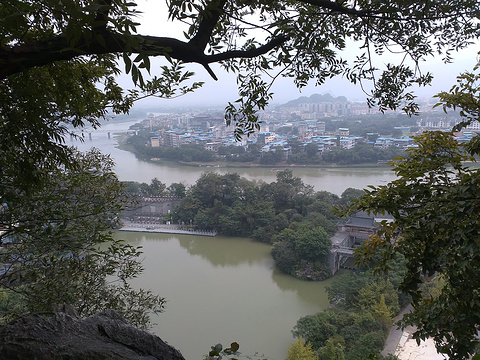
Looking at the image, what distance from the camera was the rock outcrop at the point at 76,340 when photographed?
33.0 inches

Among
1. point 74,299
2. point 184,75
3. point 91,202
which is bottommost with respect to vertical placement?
point 74,299

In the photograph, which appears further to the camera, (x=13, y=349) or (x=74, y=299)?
(x=74, y=299)

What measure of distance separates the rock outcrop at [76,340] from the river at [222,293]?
10.1ft

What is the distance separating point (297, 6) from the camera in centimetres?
127

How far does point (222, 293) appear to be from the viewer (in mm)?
6441

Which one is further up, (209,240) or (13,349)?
(13,349)

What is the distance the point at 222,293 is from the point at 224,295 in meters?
0.08

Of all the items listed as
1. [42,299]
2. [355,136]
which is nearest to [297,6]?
[42,299]

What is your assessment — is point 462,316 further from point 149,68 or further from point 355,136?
point 355,136

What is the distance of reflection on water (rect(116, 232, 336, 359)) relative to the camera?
5129mm

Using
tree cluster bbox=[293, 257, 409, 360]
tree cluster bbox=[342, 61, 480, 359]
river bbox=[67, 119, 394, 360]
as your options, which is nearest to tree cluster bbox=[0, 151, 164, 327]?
tree cluster bbox=[342, 61, 480, 359]

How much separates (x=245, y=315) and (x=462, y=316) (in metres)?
5.00

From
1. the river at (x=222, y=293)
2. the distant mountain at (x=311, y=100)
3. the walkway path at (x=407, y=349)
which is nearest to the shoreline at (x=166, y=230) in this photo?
the river at (x=222, y=293)

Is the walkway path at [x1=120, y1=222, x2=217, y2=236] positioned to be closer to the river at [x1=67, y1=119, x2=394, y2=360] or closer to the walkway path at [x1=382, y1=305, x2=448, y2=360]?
the river at [x1=67, y1=119, x2=394, y2=360]
